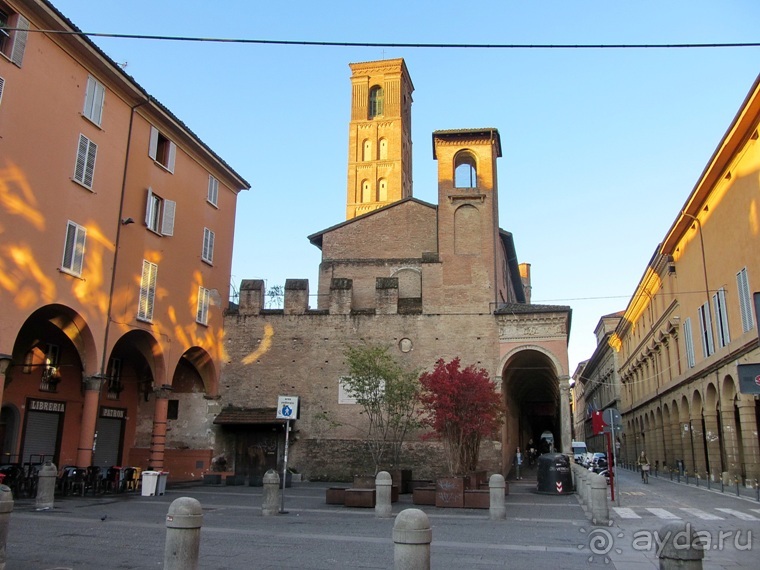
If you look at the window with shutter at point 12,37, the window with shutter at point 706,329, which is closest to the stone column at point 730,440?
the window with shutter at point 706,329

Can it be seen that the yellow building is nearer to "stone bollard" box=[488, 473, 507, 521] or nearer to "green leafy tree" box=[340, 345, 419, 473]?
"stone bollard" box=[488, 473, 507, 521]

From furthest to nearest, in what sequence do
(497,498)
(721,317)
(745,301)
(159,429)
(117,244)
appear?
(721,317) → (745,301) → (159,429) → (117,244) → (497,498)

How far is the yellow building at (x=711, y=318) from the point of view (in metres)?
22.5

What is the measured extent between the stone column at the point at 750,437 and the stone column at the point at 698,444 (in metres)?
6.99

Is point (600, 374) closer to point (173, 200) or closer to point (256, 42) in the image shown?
point (173, 200)

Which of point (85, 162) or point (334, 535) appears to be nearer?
point (334, 535)

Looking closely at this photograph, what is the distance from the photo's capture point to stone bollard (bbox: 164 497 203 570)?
5820mm

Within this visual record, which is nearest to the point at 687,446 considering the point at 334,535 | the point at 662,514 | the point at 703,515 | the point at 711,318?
the point at 711,318

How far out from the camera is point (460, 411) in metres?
20.0

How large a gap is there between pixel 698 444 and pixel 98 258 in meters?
28.6

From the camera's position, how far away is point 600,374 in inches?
2832

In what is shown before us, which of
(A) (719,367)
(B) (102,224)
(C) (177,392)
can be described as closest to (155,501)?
(B) (102,224)

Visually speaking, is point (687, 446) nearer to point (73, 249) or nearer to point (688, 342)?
point (688, 342)

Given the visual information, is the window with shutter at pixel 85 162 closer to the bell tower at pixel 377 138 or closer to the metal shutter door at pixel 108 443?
the metal shutter door at pixel 108 443
